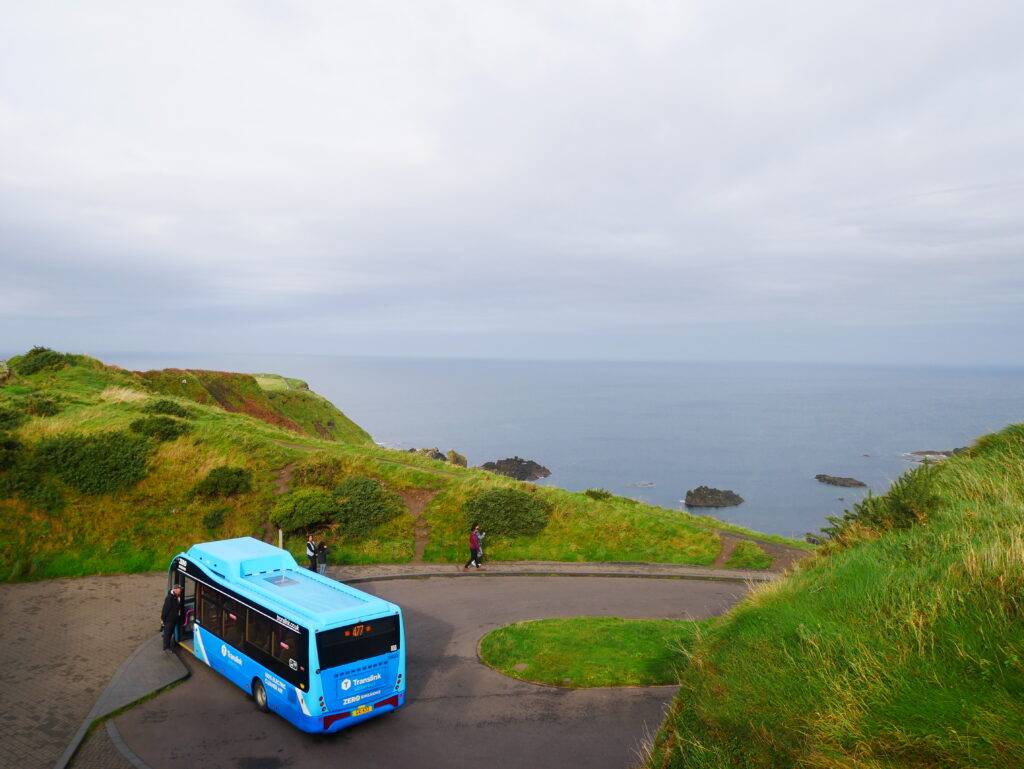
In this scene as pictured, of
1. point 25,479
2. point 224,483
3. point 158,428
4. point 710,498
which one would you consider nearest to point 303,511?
point 224,483

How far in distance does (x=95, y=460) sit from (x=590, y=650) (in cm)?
2441

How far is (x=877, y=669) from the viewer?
7.99 m

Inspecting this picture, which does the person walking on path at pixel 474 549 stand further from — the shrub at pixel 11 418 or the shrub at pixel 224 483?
the shrub at pixel 11 418

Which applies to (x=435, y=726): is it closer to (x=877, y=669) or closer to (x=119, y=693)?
(x=119, y=693)

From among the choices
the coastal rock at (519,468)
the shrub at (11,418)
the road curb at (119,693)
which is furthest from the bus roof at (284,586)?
the coastal rock at (519,468)

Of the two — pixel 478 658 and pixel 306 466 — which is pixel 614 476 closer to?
pixel 306 466

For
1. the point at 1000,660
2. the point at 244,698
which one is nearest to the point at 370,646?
the point at 244,698

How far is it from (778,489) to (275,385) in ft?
235

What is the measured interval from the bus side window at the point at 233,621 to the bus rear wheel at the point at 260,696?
102 cm

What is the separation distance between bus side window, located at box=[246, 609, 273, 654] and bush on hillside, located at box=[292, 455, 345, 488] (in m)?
15.9

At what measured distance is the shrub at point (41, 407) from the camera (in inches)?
1318

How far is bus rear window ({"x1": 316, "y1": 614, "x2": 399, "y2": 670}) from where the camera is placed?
42.1ft

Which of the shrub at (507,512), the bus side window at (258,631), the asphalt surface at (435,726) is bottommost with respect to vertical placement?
the asphalt surface at (435,726)

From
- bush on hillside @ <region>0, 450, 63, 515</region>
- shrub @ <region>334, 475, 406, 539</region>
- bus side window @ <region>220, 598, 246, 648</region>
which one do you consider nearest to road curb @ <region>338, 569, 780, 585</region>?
shrub @ <region>334, 475, 406, 539</region>
